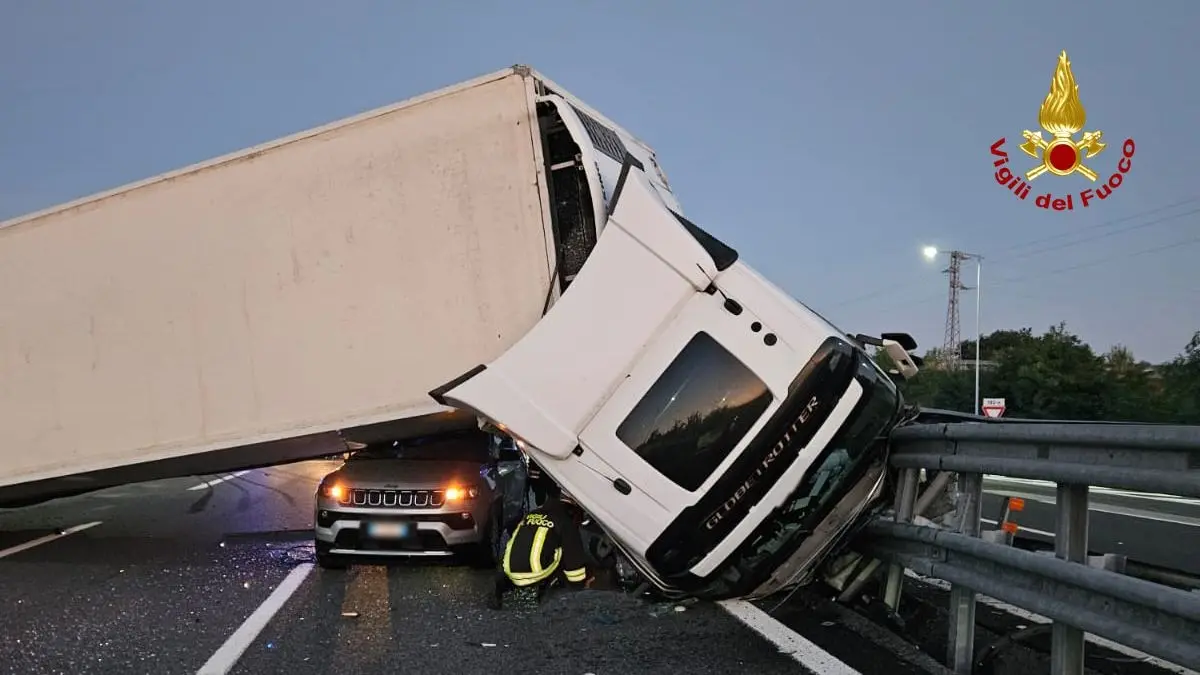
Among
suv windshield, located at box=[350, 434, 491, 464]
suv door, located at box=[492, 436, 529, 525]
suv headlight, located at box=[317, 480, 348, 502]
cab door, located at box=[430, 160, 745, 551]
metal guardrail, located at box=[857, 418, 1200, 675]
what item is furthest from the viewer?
suv door, located at box=[492, 436, 529, 525]

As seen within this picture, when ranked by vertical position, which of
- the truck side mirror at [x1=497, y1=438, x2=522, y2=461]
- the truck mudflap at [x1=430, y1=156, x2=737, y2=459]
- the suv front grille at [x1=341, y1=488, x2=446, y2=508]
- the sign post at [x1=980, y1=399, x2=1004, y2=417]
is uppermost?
the truck mudflap at [x1=430, y1=156, x2=737, y2=459]

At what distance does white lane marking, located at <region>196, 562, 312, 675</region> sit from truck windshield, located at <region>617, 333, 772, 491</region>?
239 cm

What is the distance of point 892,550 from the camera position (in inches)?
205

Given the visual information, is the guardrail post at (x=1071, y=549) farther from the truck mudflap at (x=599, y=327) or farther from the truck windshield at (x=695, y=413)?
the truck mudflap at (x=599, y=327)

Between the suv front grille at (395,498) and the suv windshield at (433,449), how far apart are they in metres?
0.65

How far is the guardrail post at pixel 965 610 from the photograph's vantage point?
4.50 meters

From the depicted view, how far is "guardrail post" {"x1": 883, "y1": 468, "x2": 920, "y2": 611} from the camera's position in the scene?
17.3ft

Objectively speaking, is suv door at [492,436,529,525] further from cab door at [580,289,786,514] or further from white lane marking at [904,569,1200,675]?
white lane marking at [904,569,1200,675]

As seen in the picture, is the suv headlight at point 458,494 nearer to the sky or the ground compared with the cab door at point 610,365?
nearer to the ground

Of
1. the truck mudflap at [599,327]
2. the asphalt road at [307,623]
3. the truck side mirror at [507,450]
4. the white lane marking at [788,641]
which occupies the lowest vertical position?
the asphalt road at [307,623]

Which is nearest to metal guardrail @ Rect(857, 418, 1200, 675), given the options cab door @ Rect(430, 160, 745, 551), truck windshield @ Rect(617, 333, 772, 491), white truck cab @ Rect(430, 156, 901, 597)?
white truck cab @ Rect(430, 156, 901, 597)

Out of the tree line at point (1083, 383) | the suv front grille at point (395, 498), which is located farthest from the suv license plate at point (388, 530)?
the tree line at point (1083, 383)

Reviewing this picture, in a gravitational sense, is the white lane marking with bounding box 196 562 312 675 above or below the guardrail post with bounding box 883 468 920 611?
below

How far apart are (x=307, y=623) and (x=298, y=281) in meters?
2.44
